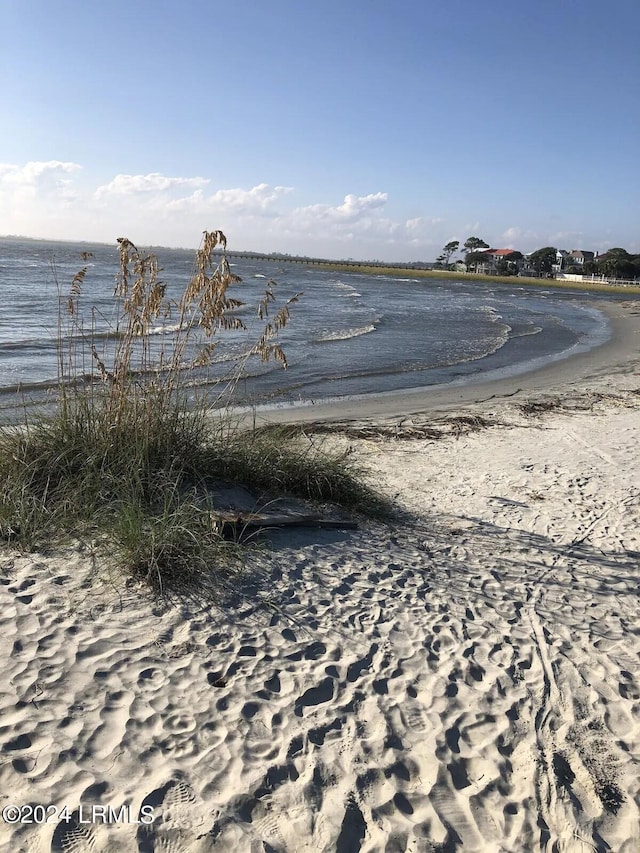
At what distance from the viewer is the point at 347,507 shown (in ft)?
18.3

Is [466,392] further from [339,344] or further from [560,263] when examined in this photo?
[560,263]

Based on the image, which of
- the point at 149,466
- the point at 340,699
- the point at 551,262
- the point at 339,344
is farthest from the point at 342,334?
the point at 551,262

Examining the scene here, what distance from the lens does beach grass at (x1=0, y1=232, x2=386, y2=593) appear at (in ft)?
13.8

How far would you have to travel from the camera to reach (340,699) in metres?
3.23

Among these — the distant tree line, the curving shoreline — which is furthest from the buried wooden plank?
the distant tree line

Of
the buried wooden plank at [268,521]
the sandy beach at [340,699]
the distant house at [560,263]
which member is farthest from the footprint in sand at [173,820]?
the distant house at [560,263]

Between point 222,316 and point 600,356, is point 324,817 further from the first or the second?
point 600,356

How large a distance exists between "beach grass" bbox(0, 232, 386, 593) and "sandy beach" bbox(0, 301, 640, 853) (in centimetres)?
26

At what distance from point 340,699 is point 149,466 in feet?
8.24

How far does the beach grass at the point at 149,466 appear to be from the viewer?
13.8 feet

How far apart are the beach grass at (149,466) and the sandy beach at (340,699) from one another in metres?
0.26

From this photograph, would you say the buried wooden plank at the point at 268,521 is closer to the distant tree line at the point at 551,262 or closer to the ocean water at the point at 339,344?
the ocean water at the point at 339,344

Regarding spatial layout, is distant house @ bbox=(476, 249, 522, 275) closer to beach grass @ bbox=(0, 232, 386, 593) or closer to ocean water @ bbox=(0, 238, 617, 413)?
ocean water @ bbox=(0, 238, 617, 413)

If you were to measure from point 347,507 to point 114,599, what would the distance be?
7.77ft
